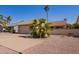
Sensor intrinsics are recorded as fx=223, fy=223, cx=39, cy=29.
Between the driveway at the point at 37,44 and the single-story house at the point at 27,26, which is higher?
the single-story house at the point at 27,26

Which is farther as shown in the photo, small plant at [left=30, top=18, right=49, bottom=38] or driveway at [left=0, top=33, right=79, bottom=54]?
small plant at [left=30, top=18, right=49, bottom=38]

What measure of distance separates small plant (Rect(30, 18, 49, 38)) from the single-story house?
5.8 inches

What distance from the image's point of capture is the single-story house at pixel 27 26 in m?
7.75

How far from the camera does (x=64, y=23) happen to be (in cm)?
770

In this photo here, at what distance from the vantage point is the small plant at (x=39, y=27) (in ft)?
25.5

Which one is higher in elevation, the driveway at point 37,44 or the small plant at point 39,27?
the small plant at point 39,27

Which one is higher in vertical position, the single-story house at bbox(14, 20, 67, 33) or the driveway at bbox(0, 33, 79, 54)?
the single-story house at bbox(14, 20, 67, 33)

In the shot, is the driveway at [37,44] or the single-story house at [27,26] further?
the single-story house at [27,26]

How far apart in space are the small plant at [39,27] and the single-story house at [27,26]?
0.15 m

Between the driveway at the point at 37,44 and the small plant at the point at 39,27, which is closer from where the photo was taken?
the driveway at the point at 37,44

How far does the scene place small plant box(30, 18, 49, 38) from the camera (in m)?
7.76
